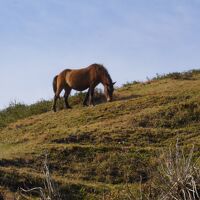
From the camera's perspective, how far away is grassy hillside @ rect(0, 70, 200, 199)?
1286cm

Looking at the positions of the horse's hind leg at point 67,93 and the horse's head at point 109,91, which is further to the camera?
the horse's hind leg at point 67,93

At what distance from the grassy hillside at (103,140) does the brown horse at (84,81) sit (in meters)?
0.52

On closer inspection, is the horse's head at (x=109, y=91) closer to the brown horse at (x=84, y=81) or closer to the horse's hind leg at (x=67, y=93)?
the brown horse at (x=84, y=81)

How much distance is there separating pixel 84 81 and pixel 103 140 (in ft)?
19.8

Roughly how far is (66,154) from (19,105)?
9242 millimetres

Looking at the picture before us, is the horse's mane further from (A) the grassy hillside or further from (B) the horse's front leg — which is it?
(A) the grassy hillside

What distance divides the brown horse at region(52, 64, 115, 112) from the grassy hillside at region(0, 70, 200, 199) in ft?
1.69

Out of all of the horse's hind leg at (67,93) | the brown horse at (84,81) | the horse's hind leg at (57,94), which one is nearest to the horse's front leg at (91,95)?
the brown horse at (84,81)

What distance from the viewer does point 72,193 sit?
40.7ft

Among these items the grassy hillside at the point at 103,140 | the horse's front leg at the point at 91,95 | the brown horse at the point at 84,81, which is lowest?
the grassy hillside at the point at 103,140

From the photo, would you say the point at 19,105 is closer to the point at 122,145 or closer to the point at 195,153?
the point at 122,145

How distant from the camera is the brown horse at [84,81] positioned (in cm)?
2017

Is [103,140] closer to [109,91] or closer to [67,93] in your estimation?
[109,91]

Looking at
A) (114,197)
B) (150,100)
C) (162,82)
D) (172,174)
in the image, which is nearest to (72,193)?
(114,197)
